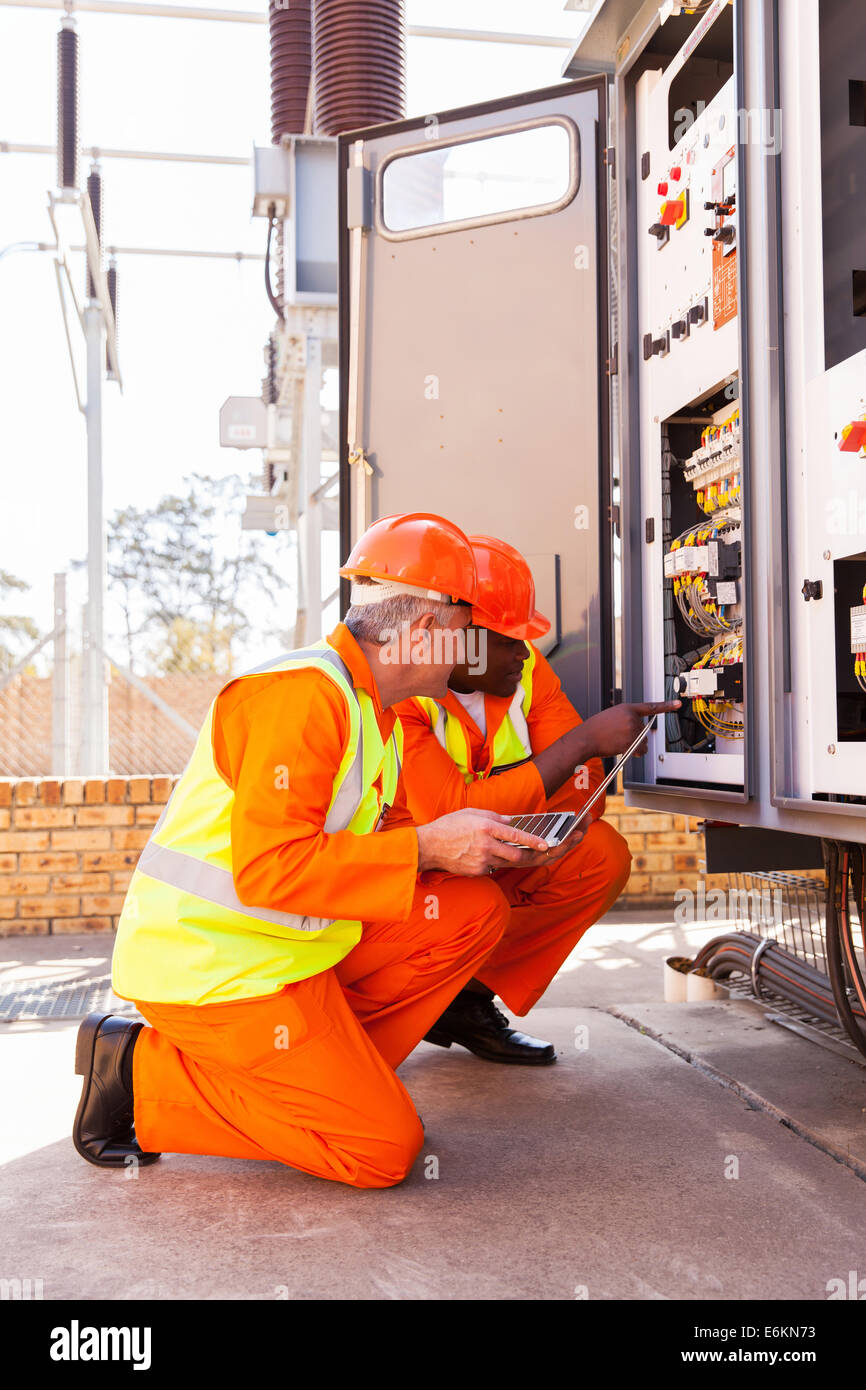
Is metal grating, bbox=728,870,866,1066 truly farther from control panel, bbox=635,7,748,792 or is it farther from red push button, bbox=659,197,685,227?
red push button, bbox=659,197,685,227

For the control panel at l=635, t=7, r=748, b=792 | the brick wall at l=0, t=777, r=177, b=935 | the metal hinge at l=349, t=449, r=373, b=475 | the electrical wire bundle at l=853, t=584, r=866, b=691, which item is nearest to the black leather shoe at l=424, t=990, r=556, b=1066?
the control panel at l=635, t=7, r=748, b=792

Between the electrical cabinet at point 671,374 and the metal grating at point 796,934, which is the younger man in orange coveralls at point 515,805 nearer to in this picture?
the electrical cabinet at point 671,374

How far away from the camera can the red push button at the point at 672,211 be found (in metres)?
3.35

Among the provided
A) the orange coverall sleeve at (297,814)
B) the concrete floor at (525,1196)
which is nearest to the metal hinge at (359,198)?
the orange coverall sleeve at (297,814)

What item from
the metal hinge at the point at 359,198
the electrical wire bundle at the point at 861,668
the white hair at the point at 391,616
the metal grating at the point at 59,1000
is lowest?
the metal grating at the point at 59,1000

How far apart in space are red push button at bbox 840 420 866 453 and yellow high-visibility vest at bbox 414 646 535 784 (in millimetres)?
1366

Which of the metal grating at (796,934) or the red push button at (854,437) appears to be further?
the metal grating at (796,934)

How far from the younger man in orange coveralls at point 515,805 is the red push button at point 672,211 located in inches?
40.4

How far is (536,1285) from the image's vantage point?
2021 millimetres

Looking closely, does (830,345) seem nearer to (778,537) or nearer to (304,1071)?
(778,537)

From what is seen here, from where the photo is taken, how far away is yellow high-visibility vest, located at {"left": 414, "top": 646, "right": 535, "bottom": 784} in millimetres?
3572

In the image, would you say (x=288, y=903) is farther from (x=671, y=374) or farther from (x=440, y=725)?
(x=671, y=374)

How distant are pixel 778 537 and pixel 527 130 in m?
2.07

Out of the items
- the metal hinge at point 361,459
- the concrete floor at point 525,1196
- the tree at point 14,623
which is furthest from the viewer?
the tree at point 14,623
